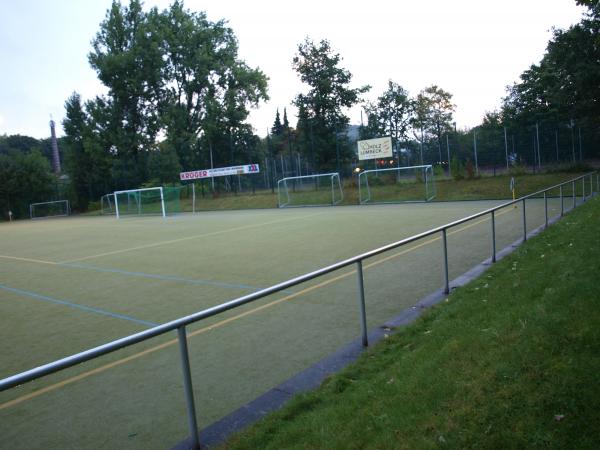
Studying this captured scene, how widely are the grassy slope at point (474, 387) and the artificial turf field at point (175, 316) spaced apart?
782 millimetres

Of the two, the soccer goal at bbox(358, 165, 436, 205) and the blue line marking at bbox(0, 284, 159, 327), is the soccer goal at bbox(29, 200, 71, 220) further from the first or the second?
the blue line marking at bbox(0, 284, 159, 327)

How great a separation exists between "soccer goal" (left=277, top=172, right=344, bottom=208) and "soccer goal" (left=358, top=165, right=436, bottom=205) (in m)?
1.91

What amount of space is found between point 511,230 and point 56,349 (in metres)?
10.6

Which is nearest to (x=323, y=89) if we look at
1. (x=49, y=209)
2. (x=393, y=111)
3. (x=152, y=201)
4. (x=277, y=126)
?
(x=393, y=111)

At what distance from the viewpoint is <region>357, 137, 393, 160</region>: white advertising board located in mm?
32531

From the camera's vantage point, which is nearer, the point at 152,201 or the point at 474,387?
the point at 474,387

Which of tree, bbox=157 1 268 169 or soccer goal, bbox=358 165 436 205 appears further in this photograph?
tree, bbox=157 1 268 169

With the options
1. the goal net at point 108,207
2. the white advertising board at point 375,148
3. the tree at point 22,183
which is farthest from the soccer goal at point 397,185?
the tree at point 22,183

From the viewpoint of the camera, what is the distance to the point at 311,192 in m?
35.2

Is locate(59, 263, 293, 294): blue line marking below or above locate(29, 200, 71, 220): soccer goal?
below

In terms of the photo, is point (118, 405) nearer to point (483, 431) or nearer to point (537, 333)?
point (483, 431)

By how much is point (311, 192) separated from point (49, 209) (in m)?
32.4

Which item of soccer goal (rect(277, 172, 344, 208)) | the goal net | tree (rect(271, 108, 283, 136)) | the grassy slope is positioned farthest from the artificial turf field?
tree (rect(271, 108, 283, 136))

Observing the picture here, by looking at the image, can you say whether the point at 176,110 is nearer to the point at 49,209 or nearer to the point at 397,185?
the point at 49,209
